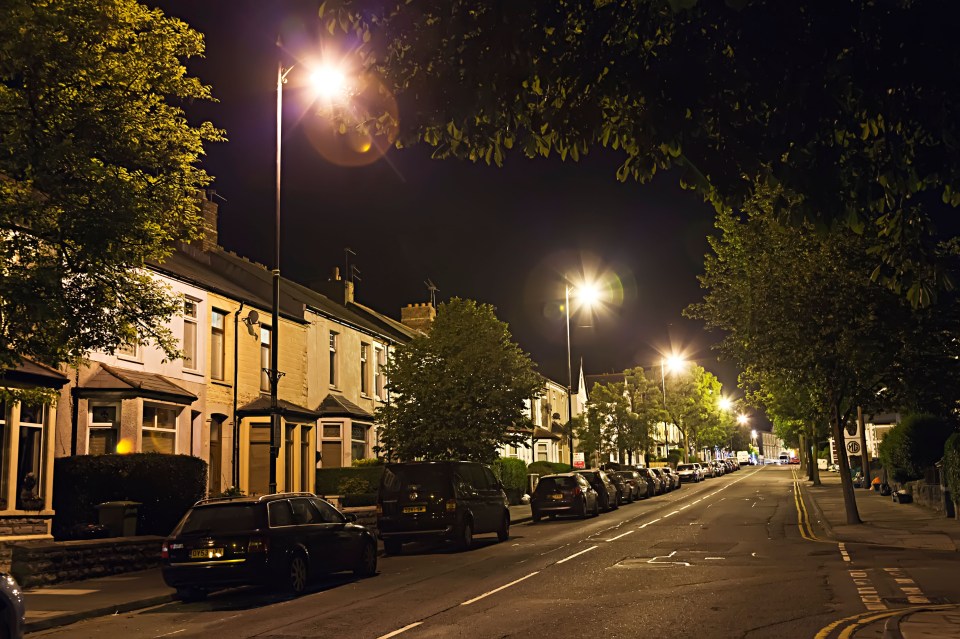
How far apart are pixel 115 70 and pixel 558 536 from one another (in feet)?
53.7

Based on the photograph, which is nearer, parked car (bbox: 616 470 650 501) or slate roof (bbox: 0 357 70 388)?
slate roof (bbox: 0 357 70 388)

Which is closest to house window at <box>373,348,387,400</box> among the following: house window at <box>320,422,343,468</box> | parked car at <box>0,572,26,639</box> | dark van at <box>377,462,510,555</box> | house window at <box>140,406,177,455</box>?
house window at <box>320,422,343,468</box>

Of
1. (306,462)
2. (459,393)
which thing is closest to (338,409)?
(306,462)

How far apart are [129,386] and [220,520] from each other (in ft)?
32.7

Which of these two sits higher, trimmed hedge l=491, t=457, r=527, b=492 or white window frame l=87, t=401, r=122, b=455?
white window frame l=87, t=401, r=122, b=455

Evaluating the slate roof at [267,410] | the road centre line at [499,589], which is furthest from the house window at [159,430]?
the road centre line at [499,589]

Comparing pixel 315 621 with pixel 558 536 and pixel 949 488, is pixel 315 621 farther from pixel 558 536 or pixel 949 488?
pixel 949 488

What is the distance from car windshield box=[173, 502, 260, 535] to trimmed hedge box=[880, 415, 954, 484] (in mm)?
27578

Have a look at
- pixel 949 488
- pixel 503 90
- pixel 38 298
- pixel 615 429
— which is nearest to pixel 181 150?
pixel 38 298

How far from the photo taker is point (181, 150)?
15.4 meters

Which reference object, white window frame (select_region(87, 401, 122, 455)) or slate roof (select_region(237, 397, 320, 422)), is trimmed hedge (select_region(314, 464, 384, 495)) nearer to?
slate roof (select_region(237, 397, 320, 422))

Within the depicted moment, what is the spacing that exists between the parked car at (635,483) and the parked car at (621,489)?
25.3 inches

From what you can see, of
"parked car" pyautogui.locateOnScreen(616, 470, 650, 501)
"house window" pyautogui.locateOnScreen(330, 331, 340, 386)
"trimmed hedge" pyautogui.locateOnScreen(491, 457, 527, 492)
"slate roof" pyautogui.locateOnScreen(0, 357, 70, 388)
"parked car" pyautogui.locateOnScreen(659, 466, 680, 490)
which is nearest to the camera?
"slate roof" pyautogui.locateOnScreen(0, 357, 70, 388)

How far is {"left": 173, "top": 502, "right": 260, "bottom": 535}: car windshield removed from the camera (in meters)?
14.4
